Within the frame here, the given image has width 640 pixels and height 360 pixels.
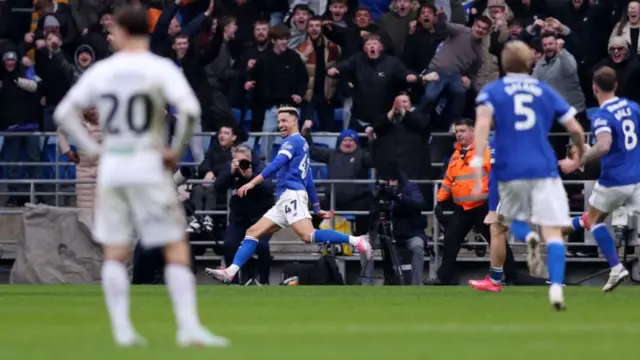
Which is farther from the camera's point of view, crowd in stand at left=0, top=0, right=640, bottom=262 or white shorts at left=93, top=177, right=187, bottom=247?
crowd in stand at left=0, top=0, right=640, bottom=262

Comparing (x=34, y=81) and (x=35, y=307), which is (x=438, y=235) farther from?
(x=35, y=307)

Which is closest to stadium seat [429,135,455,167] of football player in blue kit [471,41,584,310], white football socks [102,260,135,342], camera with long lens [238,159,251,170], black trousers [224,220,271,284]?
black trousers [224,220,271,284]

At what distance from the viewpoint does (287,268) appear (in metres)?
23.8

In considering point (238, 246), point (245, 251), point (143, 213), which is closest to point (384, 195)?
point (238, 246)

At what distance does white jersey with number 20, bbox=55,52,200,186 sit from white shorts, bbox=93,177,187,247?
8cm

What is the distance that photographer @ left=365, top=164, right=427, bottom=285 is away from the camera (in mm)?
23594

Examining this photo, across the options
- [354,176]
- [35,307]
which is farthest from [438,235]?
[35,307]

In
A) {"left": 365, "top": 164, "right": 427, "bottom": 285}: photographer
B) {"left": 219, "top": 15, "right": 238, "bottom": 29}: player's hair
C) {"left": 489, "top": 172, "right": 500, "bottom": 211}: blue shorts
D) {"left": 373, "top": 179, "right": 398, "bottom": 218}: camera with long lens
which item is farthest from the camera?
{"left": 219, "top": 15, "right": 238, "bottom": 29}: player's hair

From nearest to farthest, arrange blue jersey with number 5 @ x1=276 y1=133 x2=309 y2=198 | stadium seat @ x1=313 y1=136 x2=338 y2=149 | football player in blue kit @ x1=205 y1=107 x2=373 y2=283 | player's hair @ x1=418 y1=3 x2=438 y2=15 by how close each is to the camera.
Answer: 1. blue jersey with number 5 @ x1=276 y1=133 x2=309 y2=198
2. football player in blue kit @ x1=205 y1=107 x2=373 y2=283
3. player's hair @ x1=418 y1=3 x2=438 y2=15
4. stadium seat @ x1=313 y1=136 x2=338 y2=149

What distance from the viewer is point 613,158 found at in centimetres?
1859

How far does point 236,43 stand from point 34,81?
10.7ft

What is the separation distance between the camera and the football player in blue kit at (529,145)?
14.8 meters

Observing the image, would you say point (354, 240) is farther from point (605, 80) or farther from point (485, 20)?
point (605, 80)

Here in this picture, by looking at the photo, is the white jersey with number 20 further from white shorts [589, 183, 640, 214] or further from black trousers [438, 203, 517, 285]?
black trousers [438, 203, 517, 285]
